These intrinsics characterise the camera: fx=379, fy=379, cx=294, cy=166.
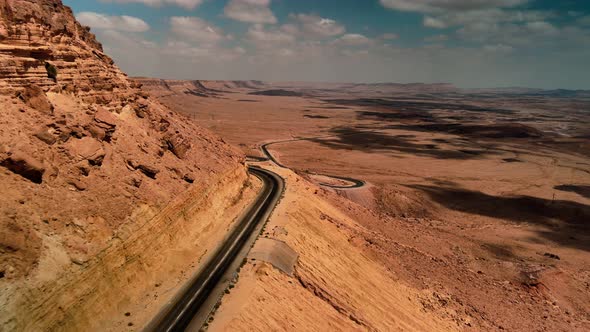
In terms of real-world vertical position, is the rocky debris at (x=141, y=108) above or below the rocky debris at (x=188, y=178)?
above

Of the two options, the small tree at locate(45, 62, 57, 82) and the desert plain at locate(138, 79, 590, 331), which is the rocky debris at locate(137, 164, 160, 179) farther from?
the desert plain at locate(138, 79, 590, 331)

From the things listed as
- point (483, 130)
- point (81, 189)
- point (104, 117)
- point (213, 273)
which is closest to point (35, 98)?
point (104, 117)

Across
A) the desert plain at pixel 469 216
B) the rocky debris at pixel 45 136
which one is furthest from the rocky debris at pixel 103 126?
the desert plain at pixel 469 216

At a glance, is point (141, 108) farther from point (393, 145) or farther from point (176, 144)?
point (393, 145)

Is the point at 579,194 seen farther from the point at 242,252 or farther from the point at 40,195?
the point at 40,195

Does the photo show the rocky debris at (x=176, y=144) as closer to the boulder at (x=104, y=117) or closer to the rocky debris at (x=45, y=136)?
the boulder at (x=104, y=117)

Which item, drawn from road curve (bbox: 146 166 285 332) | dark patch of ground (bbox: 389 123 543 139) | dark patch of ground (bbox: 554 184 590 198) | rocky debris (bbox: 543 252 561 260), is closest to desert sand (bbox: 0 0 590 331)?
rocky debris (bbox: 543 252 561 260)
